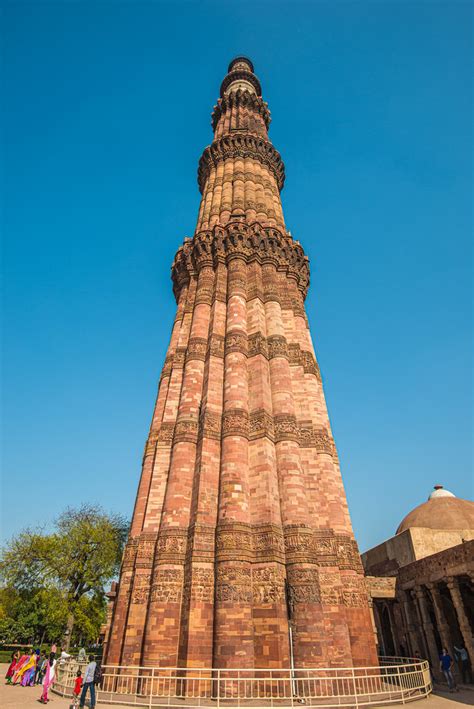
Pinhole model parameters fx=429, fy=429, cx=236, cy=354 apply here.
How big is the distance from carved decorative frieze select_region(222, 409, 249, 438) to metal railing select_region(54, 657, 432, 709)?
6.90 metres

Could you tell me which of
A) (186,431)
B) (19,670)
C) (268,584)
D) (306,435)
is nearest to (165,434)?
(186,431)

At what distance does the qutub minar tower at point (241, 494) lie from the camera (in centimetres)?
1189

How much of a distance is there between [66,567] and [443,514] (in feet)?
76.8

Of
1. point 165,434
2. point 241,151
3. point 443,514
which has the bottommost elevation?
point 165,434

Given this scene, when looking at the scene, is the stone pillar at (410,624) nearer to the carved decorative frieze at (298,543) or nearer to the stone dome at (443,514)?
the stone dome at (443,514)

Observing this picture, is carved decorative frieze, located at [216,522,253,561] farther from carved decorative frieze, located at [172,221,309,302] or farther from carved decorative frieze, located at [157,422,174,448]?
carved decorative frieze, located at [172,221,309,302]

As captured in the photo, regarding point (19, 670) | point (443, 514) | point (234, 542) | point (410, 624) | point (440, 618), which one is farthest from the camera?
point (443, 514)

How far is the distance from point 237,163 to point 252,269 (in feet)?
34.0

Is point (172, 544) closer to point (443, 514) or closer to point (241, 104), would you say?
point (443, 514)

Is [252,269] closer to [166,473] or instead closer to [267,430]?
[267,430]

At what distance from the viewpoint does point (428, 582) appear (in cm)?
1789

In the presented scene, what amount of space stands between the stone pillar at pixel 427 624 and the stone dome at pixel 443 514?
6402 millimetres

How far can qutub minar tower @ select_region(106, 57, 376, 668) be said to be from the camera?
11.9 m

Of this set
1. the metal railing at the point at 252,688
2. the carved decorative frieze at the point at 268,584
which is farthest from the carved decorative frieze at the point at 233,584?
the metal railing at the point at 252,688
